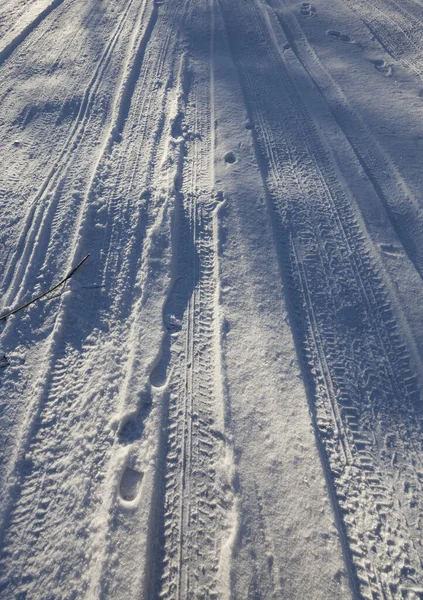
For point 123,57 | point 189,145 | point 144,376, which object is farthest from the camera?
point 123,57

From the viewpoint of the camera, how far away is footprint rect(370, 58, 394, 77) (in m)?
4.21

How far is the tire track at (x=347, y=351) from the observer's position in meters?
1.74

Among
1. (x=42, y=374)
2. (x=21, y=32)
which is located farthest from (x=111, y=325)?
(x=21, y=32)

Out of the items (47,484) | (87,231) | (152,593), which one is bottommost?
(152,593)

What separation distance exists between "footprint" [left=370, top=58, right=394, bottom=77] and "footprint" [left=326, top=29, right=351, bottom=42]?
55cm

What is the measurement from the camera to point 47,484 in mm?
1811

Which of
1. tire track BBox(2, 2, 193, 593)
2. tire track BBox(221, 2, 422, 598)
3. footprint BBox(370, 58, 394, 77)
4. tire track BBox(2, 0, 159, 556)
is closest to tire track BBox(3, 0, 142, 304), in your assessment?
tire track BBox(2, 0, 159, 556)

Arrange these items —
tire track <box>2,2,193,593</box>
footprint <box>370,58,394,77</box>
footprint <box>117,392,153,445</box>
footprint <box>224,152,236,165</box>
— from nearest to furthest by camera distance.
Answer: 1. tire track <box>2,2,193,593</box>
2. footprint <box>117,392,153,445</box>
3. footprint <box>224,152,236,165</box>
4. footprint <box>370,58,394,77</box>

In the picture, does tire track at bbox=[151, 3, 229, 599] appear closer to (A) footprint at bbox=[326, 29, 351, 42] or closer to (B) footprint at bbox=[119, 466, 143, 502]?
(B) footprint at bbox=[119, 466, 143, 502]

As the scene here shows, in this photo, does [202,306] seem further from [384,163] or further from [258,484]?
[384,163]

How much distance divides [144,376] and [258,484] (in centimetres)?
78

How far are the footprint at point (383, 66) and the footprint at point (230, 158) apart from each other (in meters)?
2.21

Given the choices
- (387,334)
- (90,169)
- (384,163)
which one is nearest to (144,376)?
(387,334)

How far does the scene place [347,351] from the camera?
2.29 metres
